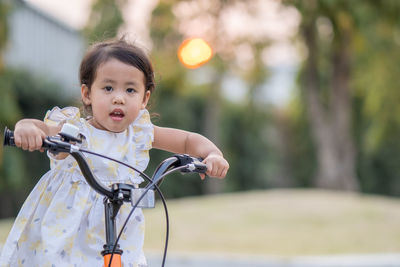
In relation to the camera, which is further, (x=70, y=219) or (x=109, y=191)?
(x=70, y=219)

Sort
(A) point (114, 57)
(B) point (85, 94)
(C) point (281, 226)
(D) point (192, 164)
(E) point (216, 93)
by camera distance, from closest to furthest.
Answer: (D) point (192, 164) → (A) point (114, 57) → (B) point (85, 94) → (C) point (281, 226) → (E) point (216, 93)

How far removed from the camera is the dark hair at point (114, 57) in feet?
7.70

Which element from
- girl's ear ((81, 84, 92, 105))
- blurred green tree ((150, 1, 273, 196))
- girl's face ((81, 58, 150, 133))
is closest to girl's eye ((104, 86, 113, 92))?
girl's face ((81, 58, 150, 133))

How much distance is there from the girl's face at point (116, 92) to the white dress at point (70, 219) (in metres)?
0.11

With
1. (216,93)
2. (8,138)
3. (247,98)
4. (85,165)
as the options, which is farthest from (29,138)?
(247,98)

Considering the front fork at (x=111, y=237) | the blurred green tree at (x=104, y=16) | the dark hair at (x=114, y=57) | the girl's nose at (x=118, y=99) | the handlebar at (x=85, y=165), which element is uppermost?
the blurred green tree at (x=104, y=16)

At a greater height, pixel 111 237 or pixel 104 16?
pixel 104 16

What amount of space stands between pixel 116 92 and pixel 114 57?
14 cm

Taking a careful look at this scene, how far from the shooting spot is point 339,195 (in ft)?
39.1

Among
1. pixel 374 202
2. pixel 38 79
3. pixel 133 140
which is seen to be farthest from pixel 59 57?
pixel 133 140

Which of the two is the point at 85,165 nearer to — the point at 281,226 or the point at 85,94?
the point at 85,94

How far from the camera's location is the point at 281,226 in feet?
31.0

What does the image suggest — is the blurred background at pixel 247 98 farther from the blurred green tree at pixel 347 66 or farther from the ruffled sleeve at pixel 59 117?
the ruffled sleeve at pixel 59 117

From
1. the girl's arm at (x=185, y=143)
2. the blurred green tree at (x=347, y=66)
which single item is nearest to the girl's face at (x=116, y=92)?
the girl's arm at (x=185, y=143)
